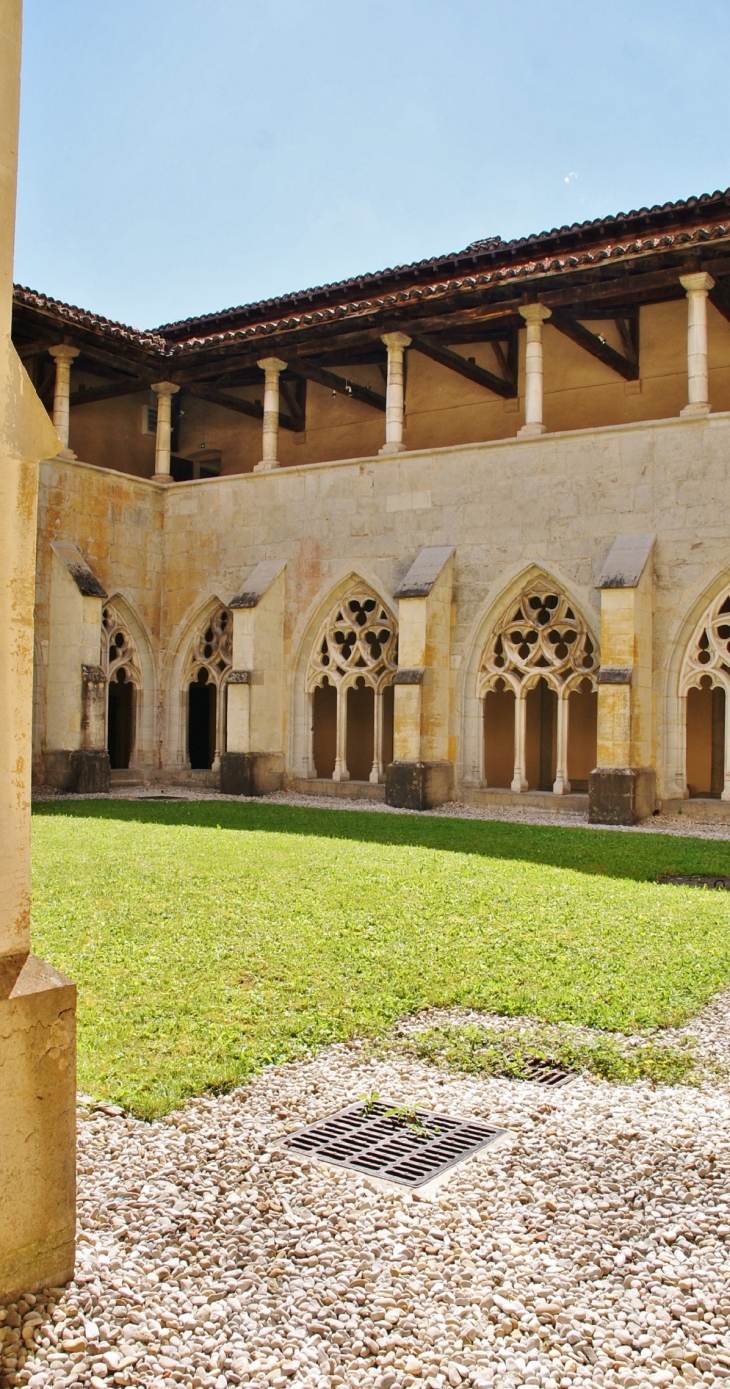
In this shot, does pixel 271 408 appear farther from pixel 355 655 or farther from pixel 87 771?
pixel 87 771

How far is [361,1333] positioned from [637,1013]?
2674mm

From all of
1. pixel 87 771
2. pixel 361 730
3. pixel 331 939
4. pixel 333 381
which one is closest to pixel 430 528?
pixel 333 381

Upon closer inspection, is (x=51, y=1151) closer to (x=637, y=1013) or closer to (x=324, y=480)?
(x=637, y=1013)

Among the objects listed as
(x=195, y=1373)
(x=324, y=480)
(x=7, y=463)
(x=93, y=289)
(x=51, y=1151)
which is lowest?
(x=195, y=1373)

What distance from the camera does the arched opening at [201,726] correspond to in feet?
68.9

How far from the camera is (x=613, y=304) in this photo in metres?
16.3

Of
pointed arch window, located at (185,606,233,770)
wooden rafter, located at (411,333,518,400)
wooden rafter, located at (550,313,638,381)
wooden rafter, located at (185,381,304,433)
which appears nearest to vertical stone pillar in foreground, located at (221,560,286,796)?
pointed arch window, located at (185,606,233,770)

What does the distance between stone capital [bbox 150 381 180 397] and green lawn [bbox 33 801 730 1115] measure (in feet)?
33.5

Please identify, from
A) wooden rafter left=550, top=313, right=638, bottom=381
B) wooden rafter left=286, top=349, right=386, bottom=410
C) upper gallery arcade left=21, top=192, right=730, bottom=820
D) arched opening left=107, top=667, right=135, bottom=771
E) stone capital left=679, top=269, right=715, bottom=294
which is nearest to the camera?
stone capital left=679, top=269, right=715, bottom=294

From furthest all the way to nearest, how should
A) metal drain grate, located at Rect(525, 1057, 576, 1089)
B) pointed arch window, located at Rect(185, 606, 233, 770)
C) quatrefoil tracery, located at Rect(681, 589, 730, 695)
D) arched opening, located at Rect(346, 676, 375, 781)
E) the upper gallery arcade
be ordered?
arched opening, located at Rect(346, 676, 375, 781), pointed arch window, located at Rect(185, 606, 233, 770), the upper gallery arcade, quatrefoil tracery, located at Rect(681, 589, 730, 695), metal drain grate, located at Rect(525, 1057, 576, 1089)

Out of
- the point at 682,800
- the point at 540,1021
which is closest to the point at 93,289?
the point at 682,800

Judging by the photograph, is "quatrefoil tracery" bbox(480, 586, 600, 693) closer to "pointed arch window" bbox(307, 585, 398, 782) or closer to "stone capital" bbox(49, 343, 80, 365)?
"pointed arch window" bbox(307, 585, 398, 782)

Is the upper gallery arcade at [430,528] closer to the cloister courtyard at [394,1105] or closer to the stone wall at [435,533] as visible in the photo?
the stone wall at [435,533]

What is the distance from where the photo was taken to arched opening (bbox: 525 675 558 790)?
1961cm
